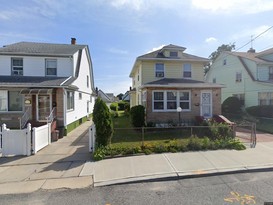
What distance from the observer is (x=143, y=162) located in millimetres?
6867

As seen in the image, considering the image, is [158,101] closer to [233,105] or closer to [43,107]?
[43,107]

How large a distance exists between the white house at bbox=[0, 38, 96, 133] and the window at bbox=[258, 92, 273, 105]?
61.4 feet

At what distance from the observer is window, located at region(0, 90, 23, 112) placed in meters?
13.8

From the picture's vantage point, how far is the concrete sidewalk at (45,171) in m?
5.25

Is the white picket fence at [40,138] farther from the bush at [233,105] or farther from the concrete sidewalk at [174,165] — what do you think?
the bush at [233,105]

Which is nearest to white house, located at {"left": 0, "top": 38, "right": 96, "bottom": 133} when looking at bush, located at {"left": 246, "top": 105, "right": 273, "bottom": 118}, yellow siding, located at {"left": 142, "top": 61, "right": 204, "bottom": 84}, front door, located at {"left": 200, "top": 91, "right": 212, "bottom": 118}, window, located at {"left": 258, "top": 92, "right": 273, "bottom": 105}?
yellow siding, located at {"left": 142, "top": 61, "right": 204, "bottom": 84}

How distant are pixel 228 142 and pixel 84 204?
7.07 metres

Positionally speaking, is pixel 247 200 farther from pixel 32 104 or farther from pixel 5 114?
pixel 5 114

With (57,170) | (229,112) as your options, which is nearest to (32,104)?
(57,170)

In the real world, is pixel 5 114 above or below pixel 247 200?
above

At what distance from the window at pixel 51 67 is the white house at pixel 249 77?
1972 cm

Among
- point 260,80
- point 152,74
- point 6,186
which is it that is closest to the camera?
point 6,186

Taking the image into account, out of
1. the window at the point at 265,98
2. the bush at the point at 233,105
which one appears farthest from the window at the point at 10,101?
the window at the point at 265,98

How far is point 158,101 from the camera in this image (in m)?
14.4
